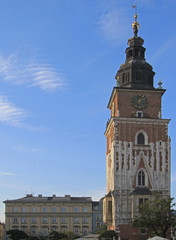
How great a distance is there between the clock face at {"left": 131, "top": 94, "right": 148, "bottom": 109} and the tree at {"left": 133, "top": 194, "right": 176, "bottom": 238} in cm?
1483

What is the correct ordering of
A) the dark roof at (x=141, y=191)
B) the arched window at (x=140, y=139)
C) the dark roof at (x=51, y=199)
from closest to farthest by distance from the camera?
the dark roof at (x=141, y=191) → the arched window at (x=140, y=139) → the dark roof at (x=51, y=199)

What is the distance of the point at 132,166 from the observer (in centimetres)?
5738

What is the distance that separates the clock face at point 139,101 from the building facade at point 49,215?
5558 cm

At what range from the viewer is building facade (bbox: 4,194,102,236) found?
4272 inches

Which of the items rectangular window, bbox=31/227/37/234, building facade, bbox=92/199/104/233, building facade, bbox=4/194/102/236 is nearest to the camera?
rectangular window, bbox=31/227/37/234

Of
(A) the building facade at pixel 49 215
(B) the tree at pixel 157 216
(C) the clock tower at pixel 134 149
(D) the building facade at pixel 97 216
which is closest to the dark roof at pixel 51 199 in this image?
(A) the building facade at pixel 49 215

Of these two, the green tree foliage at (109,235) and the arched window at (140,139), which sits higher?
the arched window at (140,139)

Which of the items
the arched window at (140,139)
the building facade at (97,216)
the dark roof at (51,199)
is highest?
the arched window at (140,139)

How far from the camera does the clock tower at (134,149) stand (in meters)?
55.3

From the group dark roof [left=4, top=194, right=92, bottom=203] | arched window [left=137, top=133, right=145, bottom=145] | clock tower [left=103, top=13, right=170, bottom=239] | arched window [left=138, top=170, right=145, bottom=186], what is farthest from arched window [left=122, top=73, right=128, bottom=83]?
dark roof [left=4, top=194, right=92, bottom=203]

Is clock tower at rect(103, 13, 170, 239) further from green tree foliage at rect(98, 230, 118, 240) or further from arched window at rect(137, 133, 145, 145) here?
green tree foliage at rect(98, 230, 118, 240)

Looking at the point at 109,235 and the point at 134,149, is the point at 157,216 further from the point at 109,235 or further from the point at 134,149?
the point at 134,149

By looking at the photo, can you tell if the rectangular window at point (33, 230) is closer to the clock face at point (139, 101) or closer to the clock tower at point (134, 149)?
the clock tower at point (134, 149)

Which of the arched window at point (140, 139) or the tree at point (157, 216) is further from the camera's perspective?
the arched window at point (140, 139)
